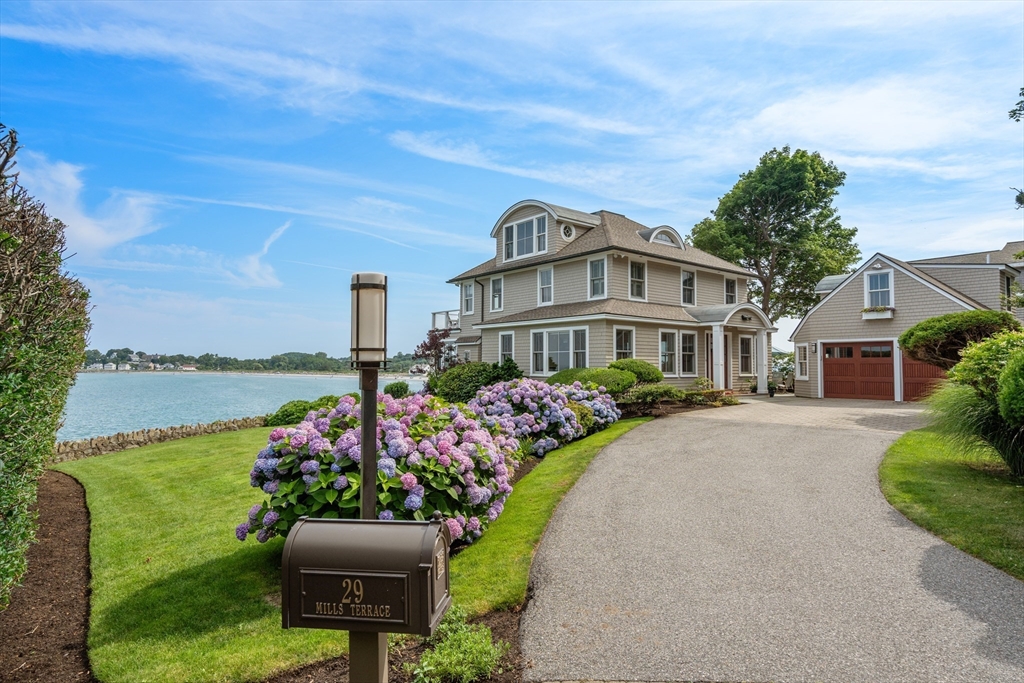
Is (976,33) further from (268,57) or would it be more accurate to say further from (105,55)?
(105,55)

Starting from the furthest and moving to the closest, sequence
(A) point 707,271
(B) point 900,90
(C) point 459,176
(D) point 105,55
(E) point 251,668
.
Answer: (A) point 707,271
(C) point 459,176
(B) point 900,90
(D) point 105,55
(E) point 251,668

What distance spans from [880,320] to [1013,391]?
657 inches

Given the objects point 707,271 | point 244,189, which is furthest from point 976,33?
point 707,271

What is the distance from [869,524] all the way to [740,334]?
18736 mm

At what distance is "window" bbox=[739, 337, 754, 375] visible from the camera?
24375 millimetres

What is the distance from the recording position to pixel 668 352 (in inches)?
842

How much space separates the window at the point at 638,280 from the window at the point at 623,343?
1.70 meters

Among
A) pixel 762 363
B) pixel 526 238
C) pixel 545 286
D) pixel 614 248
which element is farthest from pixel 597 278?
pixel 762 363

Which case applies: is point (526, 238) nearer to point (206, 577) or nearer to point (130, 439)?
point (130, 439)

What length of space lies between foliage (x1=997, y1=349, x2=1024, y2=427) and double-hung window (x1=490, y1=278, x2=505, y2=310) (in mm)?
18925

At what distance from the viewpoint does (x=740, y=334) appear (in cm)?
2394

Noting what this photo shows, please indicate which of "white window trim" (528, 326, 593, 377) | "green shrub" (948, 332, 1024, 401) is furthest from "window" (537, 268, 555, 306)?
"green shrub" (948, 332, 1024, 401)

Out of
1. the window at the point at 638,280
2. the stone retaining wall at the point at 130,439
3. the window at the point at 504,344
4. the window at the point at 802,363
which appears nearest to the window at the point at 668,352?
the window at the point at 638,280

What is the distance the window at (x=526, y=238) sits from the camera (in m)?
23.3
